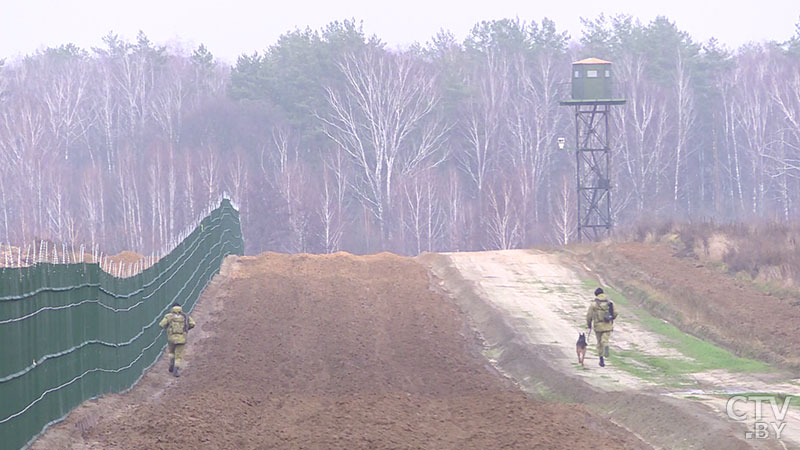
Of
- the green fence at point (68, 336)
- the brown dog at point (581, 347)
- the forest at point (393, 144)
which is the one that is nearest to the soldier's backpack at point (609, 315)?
the brown dog at point (581, 347)

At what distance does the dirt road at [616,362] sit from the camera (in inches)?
653

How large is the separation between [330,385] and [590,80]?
115 feet

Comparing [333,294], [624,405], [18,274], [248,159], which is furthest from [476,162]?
[18,274]

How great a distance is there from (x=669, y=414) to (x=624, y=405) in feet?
5.34

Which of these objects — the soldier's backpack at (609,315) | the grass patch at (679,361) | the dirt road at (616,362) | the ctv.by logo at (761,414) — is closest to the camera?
the ctv.by logo at (761,414)

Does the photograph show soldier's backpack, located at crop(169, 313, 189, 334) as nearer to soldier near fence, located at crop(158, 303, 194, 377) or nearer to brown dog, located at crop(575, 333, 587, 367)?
soldier near fence, located at crop(158, 303, 194, 377)

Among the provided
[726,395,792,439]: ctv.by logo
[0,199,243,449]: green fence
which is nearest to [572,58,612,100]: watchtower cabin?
[0,199,243,449]: green fence

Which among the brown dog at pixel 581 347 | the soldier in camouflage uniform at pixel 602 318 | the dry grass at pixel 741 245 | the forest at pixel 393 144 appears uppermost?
the forest at pixel 393 144

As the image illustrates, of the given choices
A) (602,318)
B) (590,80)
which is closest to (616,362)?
(602,318)

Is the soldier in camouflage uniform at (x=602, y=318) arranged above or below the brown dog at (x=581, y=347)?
above

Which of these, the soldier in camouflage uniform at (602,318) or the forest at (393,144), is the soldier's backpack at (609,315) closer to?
the soldier in camouflage uniform at (602,318)

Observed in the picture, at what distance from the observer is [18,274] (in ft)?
42.4

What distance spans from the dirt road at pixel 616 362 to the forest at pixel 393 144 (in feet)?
125

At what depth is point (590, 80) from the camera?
173 ft
